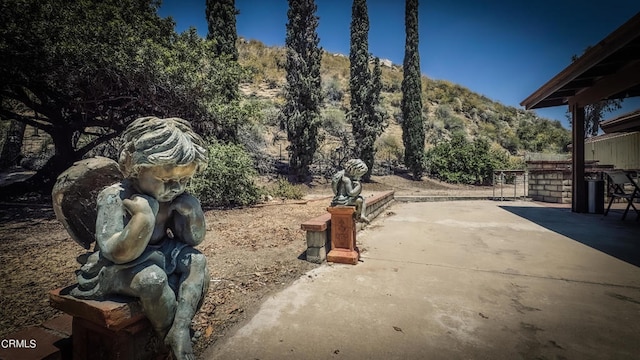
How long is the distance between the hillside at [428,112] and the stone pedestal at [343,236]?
15.7 m

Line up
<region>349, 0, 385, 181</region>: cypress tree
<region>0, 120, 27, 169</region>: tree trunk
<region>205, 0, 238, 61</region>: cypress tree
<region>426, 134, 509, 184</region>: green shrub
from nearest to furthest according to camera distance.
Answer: <region>0, 120, 27, 169</region>: tree trunk
<region>205, 0, 238, 61</region>: cypress tree
<region>349, 0, 385, 181</region>: cypress tree
<region>426, 134, 509, 184</region>: green shrub

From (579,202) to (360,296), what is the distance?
8554mm

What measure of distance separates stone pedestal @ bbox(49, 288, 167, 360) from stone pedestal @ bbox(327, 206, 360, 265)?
2.63m

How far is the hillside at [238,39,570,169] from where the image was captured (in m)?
23.1

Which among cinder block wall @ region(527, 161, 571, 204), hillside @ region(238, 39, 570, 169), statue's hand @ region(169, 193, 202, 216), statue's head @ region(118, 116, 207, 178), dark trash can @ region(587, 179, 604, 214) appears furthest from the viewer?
hillside @ region(238, 39, 570, 169)

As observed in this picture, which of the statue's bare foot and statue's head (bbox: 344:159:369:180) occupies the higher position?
statue's head (bbox: 344:159:369:180)

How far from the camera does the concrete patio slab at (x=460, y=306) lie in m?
1.99

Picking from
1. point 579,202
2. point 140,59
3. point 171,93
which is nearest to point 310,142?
point 171,93

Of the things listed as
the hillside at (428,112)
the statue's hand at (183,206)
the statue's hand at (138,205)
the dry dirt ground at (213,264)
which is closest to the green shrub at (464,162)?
the hillside at (428,112)

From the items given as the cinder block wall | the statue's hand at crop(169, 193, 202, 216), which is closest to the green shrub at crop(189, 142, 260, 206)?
the statue's hand at crop(169, 193, 202, 216)

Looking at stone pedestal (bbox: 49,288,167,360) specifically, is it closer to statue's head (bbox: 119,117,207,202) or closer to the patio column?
statue's head (bbox: 119,117,207,202)

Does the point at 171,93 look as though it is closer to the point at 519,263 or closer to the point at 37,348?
the point at 37,348

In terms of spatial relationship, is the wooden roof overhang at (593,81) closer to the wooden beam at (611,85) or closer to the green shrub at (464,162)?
the wooden beam at (611,85)

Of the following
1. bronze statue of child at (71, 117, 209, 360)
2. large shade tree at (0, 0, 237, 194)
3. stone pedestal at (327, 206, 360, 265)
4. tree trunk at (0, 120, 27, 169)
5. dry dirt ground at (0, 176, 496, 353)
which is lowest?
dry dirt ground at (0, 176, 496, 353)
